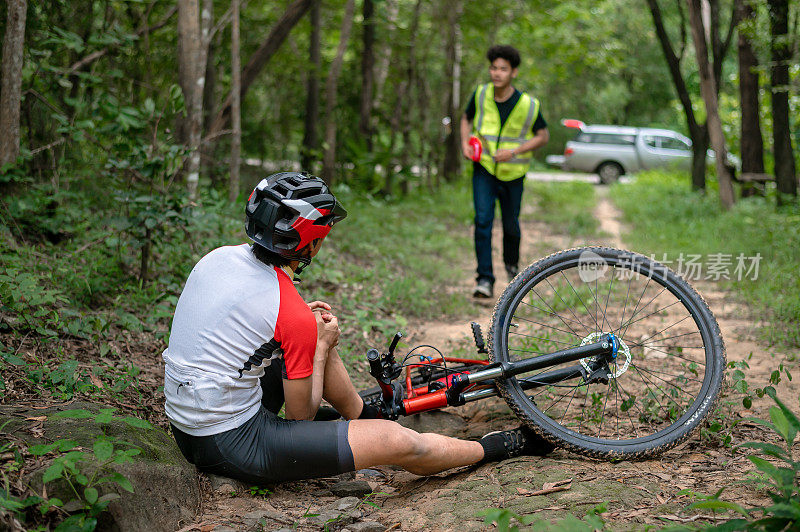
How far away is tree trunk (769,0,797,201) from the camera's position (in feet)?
32.7

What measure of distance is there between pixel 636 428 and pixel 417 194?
31.4 feet

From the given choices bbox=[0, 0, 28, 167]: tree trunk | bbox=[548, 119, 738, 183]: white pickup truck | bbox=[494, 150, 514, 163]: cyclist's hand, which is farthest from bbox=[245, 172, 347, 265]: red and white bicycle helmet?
bbox=[548, 119, 738, 183]: white pickup truck

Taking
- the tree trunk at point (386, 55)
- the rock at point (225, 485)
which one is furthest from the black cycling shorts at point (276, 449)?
the tree trunk at point (386, 55)

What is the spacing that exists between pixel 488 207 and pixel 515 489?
3.80 meters

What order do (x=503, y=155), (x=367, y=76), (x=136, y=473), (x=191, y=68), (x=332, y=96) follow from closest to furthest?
(x=136, y=473), (x=503, y=155), (x=191, y=68), (x=332, y=96), (x=367, y=76)

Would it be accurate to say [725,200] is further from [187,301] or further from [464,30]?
Answer: [187,301]

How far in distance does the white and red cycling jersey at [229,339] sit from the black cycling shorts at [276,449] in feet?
0.20

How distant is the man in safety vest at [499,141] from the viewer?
6.55 metres

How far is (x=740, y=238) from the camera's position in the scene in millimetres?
9086

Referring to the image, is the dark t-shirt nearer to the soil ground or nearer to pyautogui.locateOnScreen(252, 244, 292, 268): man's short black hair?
the soil ground

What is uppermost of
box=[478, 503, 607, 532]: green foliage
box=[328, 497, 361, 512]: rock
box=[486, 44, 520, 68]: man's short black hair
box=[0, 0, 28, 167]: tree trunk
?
box=[486, 44, 520, 68]: man's short black hair

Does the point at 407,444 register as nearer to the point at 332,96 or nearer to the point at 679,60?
the point at 332,96

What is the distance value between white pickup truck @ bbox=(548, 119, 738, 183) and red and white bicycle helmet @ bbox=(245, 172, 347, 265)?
2077cm

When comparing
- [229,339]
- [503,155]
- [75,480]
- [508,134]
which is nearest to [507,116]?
[508,134]
